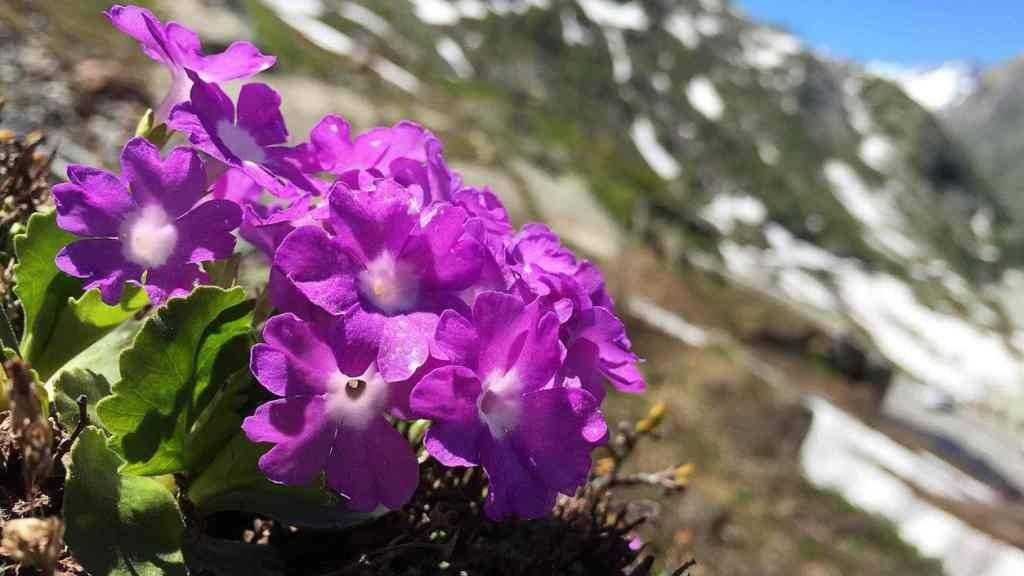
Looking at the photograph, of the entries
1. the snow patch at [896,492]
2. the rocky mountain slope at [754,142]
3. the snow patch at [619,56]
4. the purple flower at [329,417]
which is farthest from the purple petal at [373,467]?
the snow patch at [619,56]

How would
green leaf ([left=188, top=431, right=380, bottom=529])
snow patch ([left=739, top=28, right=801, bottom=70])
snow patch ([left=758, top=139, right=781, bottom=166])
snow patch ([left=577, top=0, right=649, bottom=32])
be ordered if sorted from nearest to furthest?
green leaf ([left=188, top=431, right=380, bottom=529]), snow patch ([left=758, top=139, right=781, bottom=166]), snow patch ([left=577, top=0, right=649, bottom=32]), snow patch ([left=739, top=28, right=801, bottom=70])

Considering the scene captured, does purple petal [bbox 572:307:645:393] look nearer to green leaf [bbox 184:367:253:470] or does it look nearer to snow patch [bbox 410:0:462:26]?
green leaf [bbox 184:367:253:470]

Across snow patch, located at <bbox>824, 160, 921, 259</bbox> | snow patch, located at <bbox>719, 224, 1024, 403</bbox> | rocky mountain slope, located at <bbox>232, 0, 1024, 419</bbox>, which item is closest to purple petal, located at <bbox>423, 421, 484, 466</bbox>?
rocky mountain slope, located at <bbox>232, 0, 1024, 419</bbox>

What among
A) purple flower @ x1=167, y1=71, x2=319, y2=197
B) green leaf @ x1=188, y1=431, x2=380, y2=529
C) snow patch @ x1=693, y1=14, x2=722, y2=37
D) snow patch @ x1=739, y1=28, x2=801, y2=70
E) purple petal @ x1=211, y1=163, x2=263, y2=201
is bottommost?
green leaf @ x1=188, y1=431, x2=380, y2=529

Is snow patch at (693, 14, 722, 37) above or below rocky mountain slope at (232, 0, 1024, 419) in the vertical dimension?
above

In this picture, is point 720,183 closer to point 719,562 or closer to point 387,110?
point 387,110

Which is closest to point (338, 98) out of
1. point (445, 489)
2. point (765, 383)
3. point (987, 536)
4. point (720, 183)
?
point (765, 383)

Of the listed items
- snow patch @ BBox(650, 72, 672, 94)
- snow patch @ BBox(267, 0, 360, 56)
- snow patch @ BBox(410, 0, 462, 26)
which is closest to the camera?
snow patch @ BBox(267, 0, 360, 56)
